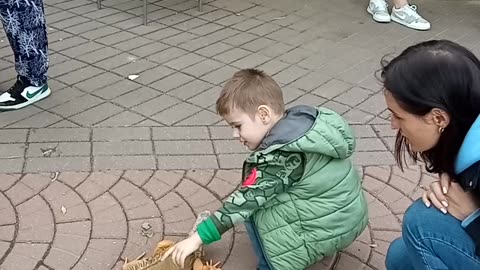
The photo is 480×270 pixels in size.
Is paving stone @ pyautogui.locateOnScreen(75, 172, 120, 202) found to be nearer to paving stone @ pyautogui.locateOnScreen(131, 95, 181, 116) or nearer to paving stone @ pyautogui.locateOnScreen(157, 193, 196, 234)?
paving stone @ pyautogui.locateOnScreen(157, 193, 196, 234)

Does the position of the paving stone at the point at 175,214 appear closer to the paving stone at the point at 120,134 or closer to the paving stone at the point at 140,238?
the paving stone at the point at 140,238

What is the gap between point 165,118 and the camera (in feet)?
13.4

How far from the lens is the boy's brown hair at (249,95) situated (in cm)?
252

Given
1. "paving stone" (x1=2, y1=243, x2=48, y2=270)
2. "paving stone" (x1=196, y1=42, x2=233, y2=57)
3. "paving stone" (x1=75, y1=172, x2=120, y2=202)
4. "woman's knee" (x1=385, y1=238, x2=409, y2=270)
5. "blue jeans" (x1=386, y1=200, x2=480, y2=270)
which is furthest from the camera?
"paving stone" (x1=196, y1=42, x2=233, y2=57)

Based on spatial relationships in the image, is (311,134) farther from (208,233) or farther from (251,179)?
(208,233)

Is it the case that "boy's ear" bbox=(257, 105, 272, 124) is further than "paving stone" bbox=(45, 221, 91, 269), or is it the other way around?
"paving stone" bbox=(45, 221, 91, 269)

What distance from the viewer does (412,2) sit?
6445 millimetres

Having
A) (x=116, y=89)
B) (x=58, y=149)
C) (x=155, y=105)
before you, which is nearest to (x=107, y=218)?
(x=58, y=149)

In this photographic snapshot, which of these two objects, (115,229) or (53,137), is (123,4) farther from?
(115,229)

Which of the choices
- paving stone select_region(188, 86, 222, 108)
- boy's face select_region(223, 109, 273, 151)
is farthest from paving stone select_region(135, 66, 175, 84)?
boy's face select_region(223, 109, 273, 151)

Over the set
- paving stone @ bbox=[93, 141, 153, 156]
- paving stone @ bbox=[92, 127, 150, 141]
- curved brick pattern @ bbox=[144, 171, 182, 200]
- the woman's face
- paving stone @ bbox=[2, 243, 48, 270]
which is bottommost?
paving stone @ bbox=[92, 127, 150, 141]

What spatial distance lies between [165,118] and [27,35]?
0.89m

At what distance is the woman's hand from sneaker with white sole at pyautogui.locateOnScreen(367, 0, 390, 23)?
366 cm

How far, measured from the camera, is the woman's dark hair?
2.07 meters
